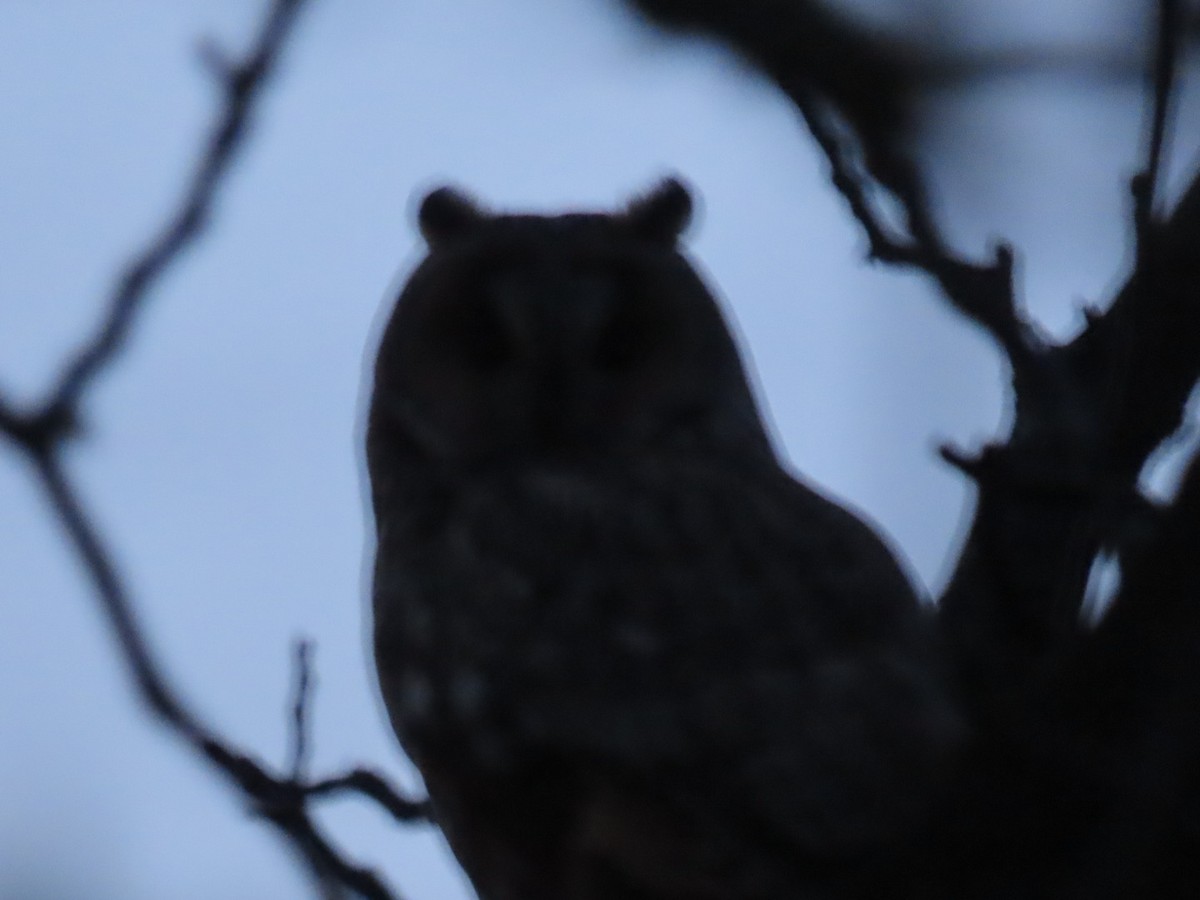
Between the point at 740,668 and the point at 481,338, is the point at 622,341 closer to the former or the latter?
the point at 481,338

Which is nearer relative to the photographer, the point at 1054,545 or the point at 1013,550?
the point at 1013,550

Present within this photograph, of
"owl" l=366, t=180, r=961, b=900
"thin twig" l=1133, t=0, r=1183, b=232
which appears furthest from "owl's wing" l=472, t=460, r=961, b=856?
"thin twig" l=1133, t=0, r=1183, b=232

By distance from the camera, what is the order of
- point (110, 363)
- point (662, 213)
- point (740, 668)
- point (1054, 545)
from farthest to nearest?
point (662, 213) < point (1054, 545) < point (740, 668) < point (110, 363)

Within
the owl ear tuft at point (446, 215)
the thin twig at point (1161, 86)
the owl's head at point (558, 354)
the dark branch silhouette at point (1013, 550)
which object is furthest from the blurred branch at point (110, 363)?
the owl ear tuft at point (446, 215)

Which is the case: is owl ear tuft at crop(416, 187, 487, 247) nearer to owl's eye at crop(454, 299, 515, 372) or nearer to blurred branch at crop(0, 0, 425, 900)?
owl's eye at crop(454, 299, 515, 372)

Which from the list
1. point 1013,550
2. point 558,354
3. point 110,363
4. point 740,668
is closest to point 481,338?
point 558,354

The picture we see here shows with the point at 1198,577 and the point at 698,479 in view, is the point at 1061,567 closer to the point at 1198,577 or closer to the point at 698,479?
the point at 698,479

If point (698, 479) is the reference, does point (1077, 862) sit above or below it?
below

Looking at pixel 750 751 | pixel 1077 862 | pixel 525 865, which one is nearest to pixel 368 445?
pixel 525 865
